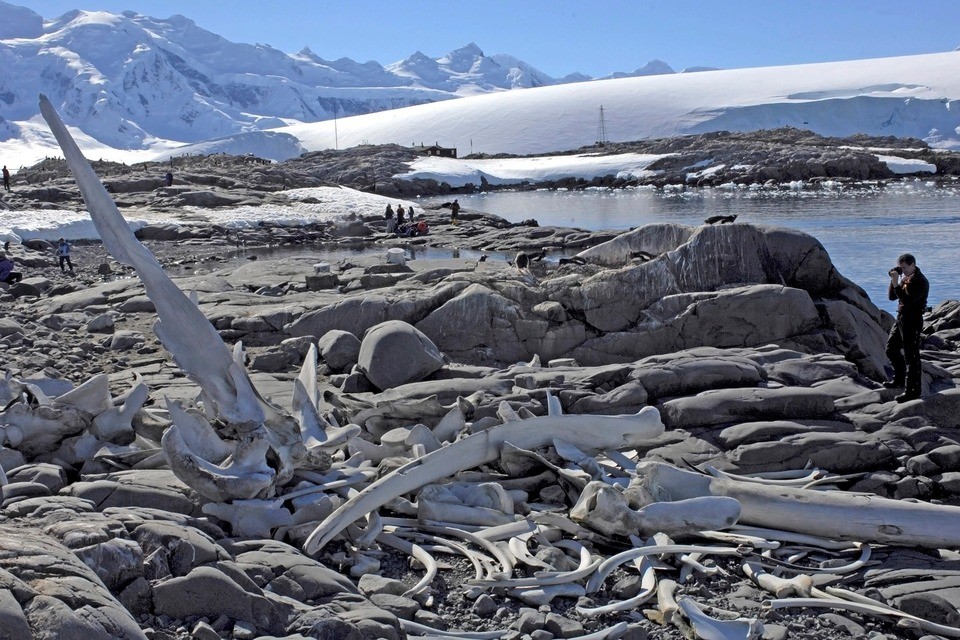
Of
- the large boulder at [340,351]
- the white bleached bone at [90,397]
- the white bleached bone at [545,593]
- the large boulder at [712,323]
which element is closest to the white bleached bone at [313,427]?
the white bleached bone at [90,397]

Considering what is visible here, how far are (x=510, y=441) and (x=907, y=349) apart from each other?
338 cm

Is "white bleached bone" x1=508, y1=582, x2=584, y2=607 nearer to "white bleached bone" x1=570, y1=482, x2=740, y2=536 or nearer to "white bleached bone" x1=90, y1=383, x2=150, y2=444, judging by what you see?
"white bleached bone" x1=570, y1=482, x2=740, y2=536

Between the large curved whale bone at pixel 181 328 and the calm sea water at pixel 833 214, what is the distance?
14.5m

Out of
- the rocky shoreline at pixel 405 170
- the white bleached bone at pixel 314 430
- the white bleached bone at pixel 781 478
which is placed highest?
the rocky shoreline at pixel 405 170

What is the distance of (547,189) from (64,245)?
43.3 metres

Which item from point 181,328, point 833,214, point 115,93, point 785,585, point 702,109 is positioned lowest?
point 833,214

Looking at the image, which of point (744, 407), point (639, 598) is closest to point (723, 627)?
point (639, 598)

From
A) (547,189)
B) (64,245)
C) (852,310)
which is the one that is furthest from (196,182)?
(852,310)

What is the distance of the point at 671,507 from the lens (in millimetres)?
4906

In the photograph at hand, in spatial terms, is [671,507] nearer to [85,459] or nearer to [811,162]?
[85,459]

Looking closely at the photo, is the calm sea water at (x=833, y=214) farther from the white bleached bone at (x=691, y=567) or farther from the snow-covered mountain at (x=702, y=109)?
the snow-covered mountain at (x=702, y=109)

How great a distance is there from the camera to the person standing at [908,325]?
272 inches

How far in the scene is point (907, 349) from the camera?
6996 mm

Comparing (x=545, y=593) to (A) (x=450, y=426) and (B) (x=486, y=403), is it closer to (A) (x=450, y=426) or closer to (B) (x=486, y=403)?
(A) (x=450, y=426)
